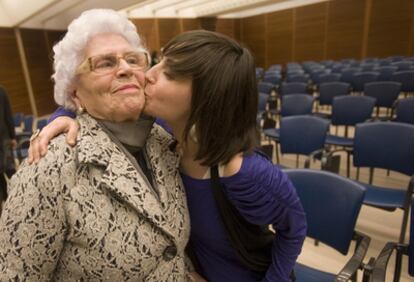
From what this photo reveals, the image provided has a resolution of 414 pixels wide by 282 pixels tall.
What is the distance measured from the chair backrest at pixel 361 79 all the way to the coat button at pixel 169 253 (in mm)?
5905

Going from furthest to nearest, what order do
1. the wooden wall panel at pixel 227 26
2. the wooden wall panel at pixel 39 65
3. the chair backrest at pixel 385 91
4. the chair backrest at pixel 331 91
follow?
the wooden wall panel at pixel 227 26, the wooden wall panel at pixel 39 65, the chair backrest at pixel 331 91, the chair backrest at pixel 385 91

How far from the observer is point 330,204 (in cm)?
147

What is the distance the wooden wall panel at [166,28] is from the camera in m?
11.8

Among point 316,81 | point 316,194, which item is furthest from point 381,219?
point 316,81

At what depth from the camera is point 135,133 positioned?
0.87 m

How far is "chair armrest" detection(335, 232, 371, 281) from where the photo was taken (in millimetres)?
1127

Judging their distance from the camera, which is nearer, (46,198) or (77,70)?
(46,198)

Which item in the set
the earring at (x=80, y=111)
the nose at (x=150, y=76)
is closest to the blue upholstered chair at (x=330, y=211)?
the nose at (x=150, y=76)

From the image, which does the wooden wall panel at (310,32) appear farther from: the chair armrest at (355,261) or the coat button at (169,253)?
the coat button at (169,253)

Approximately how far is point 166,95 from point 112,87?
154 millimetres

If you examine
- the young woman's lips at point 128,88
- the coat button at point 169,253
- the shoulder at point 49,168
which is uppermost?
the young woman's lips at point 128,88

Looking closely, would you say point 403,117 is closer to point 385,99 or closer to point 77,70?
point 385,99

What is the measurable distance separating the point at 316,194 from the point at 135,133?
1.07m

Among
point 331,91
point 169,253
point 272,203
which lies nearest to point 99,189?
point 169,253
